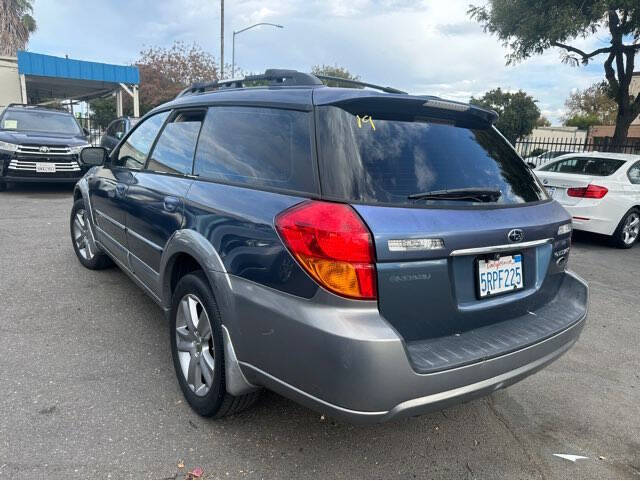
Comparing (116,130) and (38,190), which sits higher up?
(116,130)

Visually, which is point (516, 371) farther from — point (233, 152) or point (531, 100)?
point (531, 100)

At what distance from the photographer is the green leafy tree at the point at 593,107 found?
45.1 meters

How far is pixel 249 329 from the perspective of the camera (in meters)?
2.25

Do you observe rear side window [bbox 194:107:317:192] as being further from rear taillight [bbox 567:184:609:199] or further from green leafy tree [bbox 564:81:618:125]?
green leafy tree [bbox 564:81:618:125]

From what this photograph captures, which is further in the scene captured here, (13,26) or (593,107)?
(593,107)

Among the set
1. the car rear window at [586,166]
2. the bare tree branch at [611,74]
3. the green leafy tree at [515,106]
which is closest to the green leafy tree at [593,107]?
the green leafy tree at [515,106]

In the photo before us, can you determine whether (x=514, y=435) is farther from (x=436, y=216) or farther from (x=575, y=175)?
(x=575, y=175)

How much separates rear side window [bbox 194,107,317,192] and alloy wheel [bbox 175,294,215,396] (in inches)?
28.8

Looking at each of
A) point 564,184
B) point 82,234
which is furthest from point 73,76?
→ point 564,184

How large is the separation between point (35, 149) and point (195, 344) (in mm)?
9127

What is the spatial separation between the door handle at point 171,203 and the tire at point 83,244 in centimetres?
228

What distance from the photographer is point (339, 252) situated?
1.98m

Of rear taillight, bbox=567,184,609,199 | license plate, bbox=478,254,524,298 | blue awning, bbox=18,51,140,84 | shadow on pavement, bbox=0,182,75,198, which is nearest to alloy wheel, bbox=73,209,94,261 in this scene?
license plate, bbox=478,254,524,298

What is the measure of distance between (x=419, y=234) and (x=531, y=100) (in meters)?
55.0
